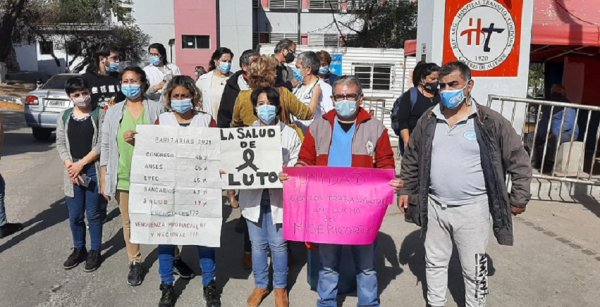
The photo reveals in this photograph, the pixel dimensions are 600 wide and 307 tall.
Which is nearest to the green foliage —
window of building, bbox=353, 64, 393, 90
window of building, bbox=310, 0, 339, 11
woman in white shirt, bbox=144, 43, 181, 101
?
window of building, bbox=310, 0, 339, 11

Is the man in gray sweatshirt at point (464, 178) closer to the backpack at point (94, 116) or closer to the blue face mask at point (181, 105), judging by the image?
the blue face mask at point (181, 105)

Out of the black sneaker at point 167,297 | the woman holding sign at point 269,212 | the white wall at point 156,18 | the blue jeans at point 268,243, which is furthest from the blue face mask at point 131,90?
the white wall at point 156,18

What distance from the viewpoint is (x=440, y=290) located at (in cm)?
371

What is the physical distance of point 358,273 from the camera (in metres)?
3.74

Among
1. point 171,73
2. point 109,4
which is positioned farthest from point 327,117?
point 109,4

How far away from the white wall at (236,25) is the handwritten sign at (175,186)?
33.9 metres

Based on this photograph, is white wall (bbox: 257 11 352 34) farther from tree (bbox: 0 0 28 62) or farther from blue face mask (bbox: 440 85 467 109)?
blue face mask (bbox: 440 85 467 109)

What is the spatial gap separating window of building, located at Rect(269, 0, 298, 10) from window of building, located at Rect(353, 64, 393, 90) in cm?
2532

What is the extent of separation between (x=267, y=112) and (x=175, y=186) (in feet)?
2.88

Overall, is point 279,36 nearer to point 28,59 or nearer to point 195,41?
point 195,41

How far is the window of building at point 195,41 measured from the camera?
36.7 metres

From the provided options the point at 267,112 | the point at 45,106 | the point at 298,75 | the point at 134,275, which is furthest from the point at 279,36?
the point at 267,112

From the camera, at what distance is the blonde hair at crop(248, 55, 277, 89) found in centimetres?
410

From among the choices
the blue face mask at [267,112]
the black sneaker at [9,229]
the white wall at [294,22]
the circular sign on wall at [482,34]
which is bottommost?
the black sneaker at [9,229]
